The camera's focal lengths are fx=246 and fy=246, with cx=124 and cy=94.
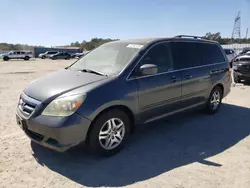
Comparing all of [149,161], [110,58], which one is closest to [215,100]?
[110,58]

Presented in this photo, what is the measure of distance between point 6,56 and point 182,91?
47.0m

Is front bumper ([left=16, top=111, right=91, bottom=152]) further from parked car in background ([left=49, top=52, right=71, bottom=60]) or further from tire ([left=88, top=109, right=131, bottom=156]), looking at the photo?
parked car in background ([left=49, top=52, right=71, bottom=60])

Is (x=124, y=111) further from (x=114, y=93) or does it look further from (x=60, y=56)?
(x=60, y=56)

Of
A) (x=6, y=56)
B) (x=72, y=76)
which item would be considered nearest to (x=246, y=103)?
(x=72, y=76)

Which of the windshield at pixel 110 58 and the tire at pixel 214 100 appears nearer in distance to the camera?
the windshield at pixel 110 58

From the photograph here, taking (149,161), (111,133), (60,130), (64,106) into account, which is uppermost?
(64,106)

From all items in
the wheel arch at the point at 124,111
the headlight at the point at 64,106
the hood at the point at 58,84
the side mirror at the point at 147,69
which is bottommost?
the wheel arch at the point at 124,111

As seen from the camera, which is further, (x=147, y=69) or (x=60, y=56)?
(x=60, y=56)

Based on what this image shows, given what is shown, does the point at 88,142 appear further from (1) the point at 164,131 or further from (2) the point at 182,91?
(2) the point at 182,91

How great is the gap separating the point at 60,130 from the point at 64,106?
31cm

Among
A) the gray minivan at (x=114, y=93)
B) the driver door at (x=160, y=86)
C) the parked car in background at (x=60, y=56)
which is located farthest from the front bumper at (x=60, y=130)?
the parked car in background at (x=60, y=56)

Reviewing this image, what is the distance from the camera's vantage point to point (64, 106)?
323cm

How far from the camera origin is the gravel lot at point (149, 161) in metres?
3.05

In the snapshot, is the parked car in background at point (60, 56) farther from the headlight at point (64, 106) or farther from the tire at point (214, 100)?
the headlight at point (64, 106)
